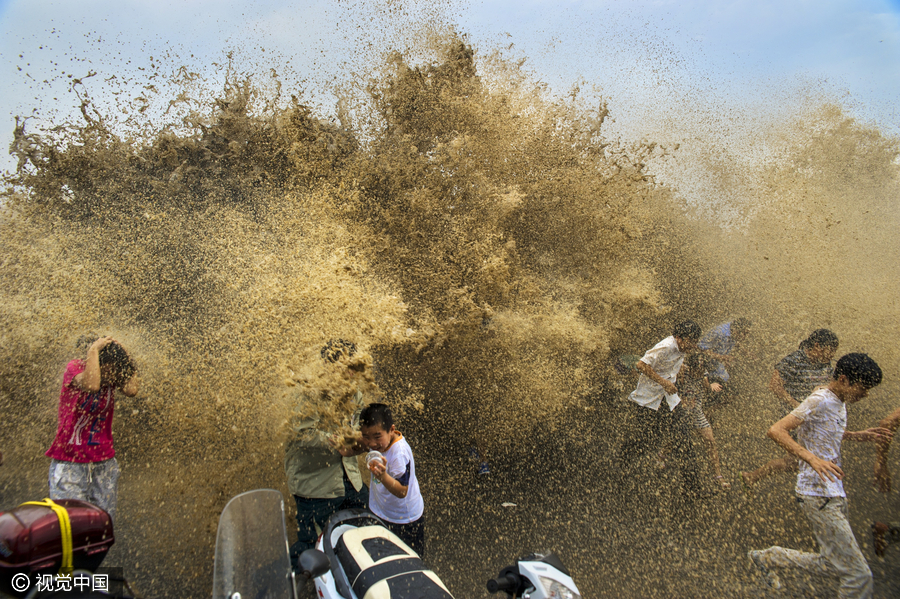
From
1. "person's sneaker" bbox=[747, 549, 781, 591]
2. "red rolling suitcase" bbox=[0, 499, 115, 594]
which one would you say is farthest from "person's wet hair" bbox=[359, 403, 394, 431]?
"person's sneaker" bbox=[747, 549, 781, 591]

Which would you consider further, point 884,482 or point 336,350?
point 336,350

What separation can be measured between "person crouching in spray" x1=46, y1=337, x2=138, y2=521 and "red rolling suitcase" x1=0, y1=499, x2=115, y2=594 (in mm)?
1215

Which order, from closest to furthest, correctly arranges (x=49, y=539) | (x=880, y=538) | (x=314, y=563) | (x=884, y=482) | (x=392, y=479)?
(x=49, y=539) → (x=314, y=563) → (x=392, y=479) → (x=884, y=482) → (x=880, y=538)

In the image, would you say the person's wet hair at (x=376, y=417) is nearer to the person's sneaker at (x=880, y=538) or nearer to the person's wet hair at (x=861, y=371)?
the person's wet hair at (x=861, y=371)

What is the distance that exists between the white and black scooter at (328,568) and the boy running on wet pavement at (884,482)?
2.52 m

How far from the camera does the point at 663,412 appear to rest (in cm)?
397

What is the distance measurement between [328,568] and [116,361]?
190cm

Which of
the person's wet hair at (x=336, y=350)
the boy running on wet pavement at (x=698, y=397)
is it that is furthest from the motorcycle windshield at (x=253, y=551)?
the boy running on wet pavement at (x=698, y=397)

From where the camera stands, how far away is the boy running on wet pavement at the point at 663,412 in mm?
3667

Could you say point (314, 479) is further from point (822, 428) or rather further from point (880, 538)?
point (880, 538)

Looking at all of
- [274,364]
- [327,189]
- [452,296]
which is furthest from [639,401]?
[327,189]

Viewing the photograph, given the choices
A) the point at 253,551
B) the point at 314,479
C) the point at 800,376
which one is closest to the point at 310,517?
the point at 314,479

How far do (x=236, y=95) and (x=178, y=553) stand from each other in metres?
4.18

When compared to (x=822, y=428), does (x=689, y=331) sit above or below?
above
